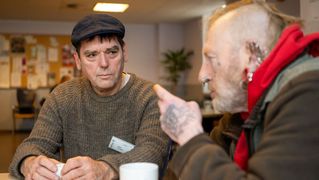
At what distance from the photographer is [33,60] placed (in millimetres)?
9523

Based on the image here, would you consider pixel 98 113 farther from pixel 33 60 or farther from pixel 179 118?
pixel 33 60

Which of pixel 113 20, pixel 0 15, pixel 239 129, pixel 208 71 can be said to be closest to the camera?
pixel 208 71

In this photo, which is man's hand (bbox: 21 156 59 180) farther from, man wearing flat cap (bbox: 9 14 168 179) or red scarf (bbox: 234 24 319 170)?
red scarf (bbox: 234 24 319 170)

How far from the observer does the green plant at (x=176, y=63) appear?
9.79 meters

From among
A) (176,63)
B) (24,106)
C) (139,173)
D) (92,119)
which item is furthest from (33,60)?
(139,173)

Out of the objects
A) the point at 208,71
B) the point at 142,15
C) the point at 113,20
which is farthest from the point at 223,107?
the point at 142,15

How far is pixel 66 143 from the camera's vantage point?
5.11 feet

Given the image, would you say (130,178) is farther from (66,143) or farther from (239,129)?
(66,143)

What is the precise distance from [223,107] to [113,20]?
641mm

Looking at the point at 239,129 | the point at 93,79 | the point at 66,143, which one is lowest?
the point at 66,143

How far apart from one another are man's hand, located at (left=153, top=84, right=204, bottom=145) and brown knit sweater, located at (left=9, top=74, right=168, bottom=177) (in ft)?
1.81

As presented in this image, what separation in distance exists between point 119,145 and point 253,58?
78 cm

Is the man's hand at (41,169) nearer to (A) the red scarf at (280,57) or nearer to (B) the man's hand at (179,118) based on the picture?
(B) the man's hand at (179,118)

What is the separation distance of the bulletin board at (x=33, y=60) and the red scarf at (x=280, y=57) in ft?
30.5
